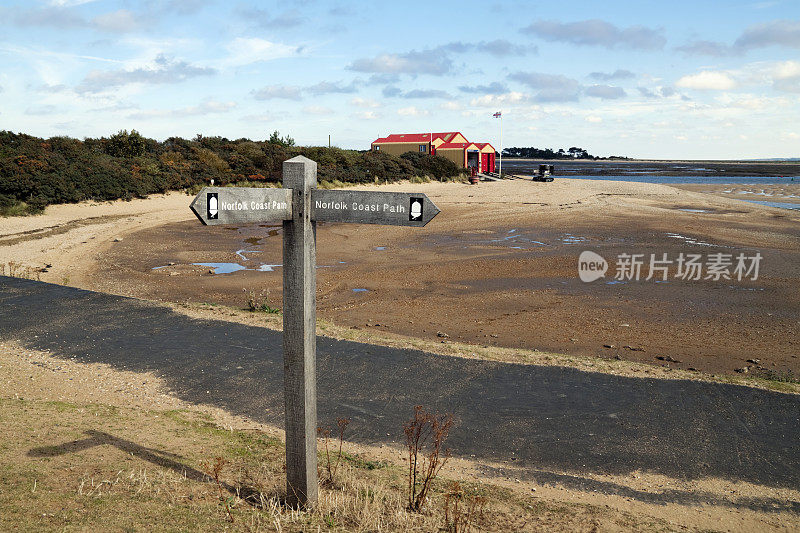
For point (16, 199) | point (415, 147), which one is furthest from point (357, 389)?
point (415, 147)

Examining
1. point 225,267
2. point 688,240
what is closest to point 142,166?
point 225,267

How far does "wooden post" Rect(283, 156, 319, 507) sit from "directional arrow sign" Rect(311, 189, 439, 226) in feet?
0.30

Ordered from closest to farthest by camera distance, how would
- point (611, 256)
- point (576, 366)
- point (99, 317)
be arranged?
point (576, 366)
point (99, 317)
point (611, 256)

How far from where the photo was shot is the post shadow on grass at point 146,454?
4.73m

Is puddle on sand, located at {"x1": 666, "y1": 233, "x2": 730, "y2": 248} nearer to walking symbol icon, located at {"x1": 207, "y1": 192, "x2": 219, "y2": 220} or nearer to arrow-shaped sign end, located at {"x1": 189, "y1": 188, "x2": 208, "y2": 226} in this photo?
walking symbol icon, located at {"x1": 207, "y1": 192, "x2": 219, "y2": 220}

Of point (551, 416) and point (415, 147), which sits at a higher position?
point (415, 147)

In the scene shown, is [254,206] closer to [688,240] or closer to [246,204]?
[246,204]

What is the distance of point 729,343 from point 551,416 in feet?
19.7

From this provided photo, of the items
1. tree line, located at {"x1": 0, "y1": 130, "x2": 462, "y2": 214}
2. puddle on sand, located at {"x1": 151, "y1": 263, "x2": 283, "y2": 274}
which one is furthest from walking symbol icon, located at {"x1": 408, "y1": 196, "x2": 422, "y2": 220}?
tree line, located at {"x1": 0, "y1": 130, "x2": 462, "y2": 214}

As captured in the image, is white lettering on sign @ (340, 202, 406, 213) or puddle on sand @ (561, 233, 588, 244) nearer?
white lettering on sign @ (340, 202, 406, 213)

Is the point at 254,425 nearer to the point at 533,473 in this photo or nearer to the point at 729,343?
A: the point at 533,473

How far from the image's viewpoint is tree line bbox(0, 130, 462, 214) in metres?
28.8

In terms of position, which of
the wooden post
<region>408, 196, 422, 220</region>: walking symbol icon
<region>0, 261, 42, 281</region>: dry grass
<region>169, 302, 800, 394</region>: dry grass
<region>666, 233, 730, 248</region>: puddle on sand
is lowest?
<region>0, 261, 42, 281</region>: dry grass

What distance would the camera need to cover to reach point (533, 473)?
559 centimetres
